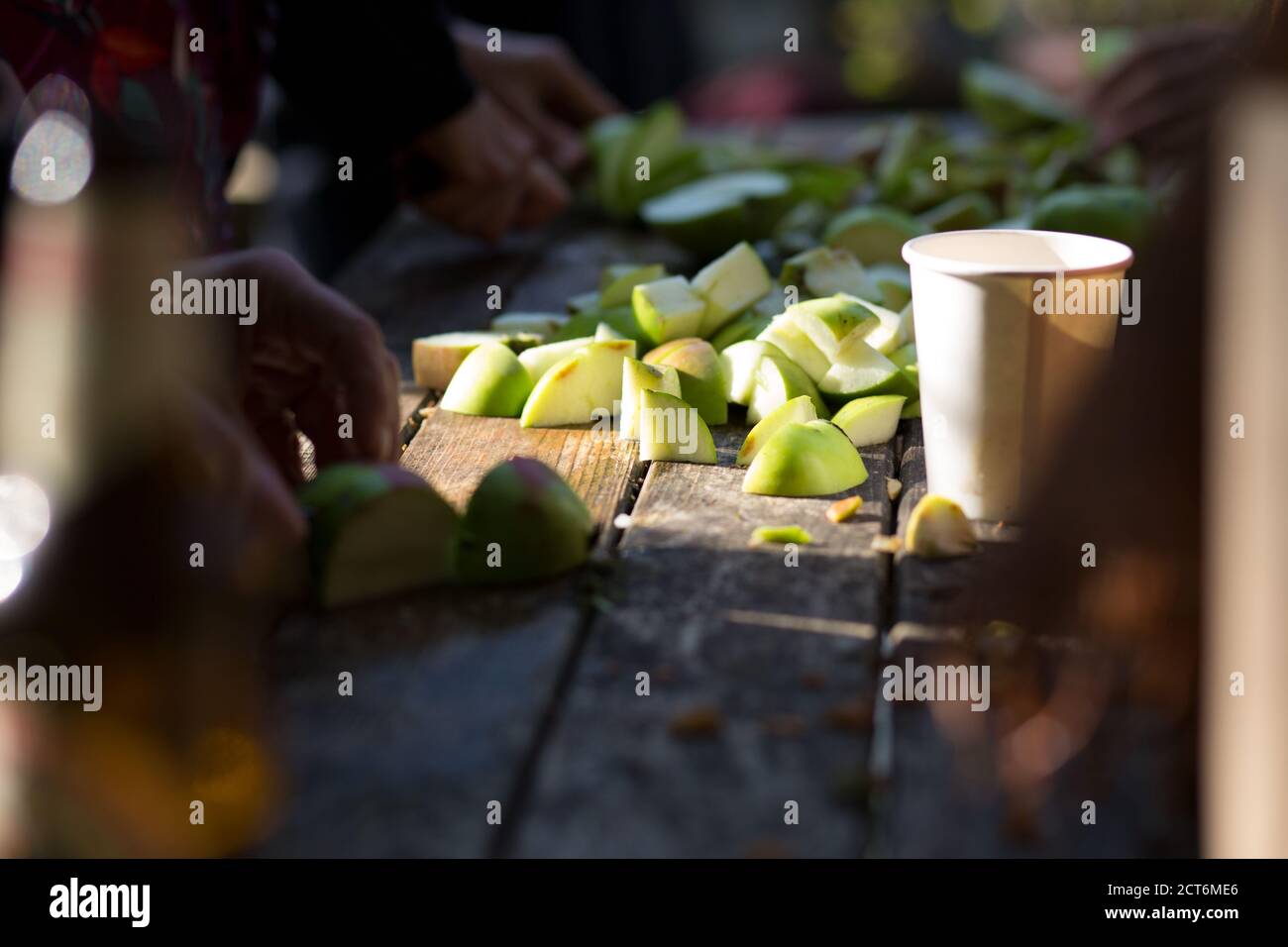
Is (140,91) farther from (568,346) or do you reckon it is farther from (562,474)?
(562,474)

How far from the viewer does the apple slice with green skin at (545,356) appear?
4.64 feet

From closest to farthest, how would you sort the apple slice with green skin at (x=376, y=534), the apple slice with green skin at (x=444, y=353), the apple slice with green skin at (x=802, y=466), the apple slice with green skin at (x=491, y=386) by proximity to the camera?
the apple slice with green skin at (x=376, y=534), the apple slice with green skin at (x=802, y=466), the apple slice with green skin at (x=491, y=386), the apple slice with green skin at (x=444, y=353)

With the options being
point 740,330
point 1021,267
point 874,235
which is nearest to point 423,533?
point 1021,267

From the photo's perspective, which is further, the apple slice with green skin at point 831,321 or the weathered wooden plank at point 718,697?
the apple slice with green skin at point 831,321

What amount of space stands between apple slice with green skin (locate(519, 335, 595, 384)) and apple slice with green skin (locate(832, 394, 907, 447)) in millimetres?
303

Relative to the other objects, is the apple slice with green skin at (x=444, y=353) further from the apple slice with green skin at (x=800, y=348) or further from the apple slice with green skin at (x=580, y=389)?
the apple slice with green skin at (x=800, y=348)

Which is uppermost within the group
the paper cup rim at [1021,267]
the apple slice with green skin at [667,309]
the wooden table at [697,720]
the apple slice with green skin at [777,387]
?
the apple slice with green skin at [667,309]

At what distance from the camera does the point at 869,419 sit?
4.15ft

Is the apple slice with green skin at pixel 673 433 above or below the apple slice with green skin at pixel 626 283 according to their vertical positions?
below

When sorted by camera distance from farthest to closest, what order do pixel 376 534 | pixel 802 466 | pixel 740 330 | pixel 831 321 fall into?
1. pixel 740 330
2. pixel 831 321
3. pixel 802 466
4. pixel 376 534

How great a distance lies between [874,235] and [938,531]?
926 mm

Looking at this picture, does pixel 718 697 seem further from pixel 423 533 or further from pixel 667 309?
pixel 667 309

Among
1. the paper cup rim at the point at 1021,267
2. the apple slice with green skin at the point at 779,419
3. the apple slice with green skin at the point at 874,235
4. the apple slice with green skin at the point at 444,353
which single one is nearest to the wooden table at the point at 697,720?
the apple slice with green skin at the point at 779,419

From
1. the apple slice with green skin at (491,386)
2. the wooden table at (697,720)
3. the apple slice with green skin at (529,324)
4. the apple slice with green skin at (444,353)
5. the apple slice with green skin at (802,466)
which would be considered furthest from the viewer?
the apple slice with green skin at (529,324)
